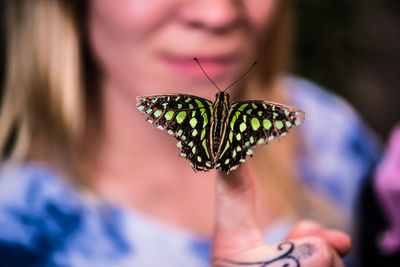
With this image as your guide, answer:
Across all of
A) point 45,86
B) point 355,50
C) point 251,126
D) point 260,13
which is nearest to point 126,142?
point 45,86

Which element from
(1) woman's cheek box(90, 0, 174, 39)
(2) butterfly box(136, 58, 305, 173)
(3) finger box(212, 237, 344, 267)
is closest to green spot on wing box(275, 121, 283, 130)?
(2) butterfly box(136, 58, 305, 173)

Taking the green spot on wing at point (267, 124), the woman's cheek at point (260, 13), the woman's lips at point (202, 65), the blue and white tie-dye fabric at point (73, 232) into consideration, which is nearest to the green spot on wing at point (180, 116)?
the green spot on wing at point (267, 124)

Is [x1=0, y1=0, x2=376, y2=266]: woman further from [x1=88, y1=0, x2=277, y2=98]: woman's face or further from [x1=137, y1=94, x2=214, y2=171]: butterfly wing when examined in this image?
[x1=137, y1=94, x2=214, y2=171]: butterfly wing

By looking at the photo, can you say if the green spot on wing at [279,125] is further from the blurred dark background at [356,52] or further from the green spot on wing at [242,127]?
the blurred dark background at [356,52]

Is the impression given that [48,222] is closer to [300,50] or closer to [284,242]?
[284,242]

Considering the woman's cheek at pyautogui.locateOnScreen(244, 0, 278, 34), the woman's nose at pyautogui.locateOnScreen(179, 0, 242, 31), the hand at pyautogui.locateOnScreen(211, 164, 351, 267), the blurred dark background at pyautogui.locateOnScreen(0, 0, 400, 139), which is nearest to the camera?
the hand at pyautogui.locateOnScreen(211, 164, 351, 267)

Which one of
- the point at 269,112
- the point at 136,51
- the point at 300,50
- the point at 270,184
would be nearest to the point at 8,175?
the point at 136,51

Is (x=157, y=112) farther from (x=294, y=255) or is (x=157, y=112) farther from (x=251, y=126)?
(x=294, y=255)
